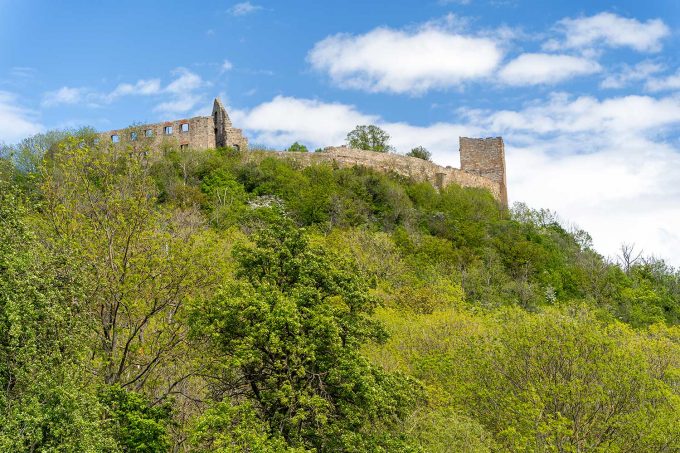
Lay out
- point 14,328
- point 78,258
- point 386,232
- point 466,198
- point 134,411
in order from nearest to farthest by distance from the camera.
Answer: point 14,328, point 134,411, point 78,258, point 386,232, point 466,198

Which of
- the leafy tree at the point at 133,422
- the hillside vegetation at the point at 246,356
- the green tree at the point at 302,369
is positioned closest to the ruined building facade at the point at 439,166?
the hillside vegetation at the point at 246,356

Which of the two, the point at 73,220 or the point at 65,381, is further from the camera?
the point at 73,220

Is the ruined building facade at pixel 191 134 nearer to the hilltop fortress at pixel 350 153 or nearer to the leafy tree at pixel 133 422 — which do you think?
the hilltop fortress at pixel 350 153

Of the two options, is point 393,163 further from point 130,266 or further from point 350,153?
point 130,266

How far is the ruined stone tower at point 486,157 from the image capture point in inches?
2943

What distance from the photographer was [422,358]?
29062 mm

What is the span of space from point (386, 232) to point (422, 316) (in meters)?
20.0

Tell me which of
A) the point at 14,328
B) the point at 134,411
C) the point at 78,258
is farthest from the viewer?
the point at 78,258

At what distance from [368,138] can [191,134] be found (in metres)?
20.6

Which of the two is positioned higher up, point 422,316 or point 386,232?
point 386,232

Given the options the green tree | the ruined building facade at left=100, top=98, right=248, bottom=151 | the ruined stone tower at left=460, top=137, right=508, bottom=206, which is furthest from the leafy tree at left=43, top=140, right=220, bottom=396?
the ruined stone tower at left=460, top=137, right=508, bottom=206

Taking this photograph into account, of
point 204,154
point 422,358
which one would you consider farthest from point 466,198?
point 422,358

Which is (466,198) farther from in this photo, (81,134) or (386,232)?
(81,134)

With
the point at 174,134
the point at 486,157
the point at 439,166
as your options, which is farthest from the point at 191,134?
the point at 486,157
